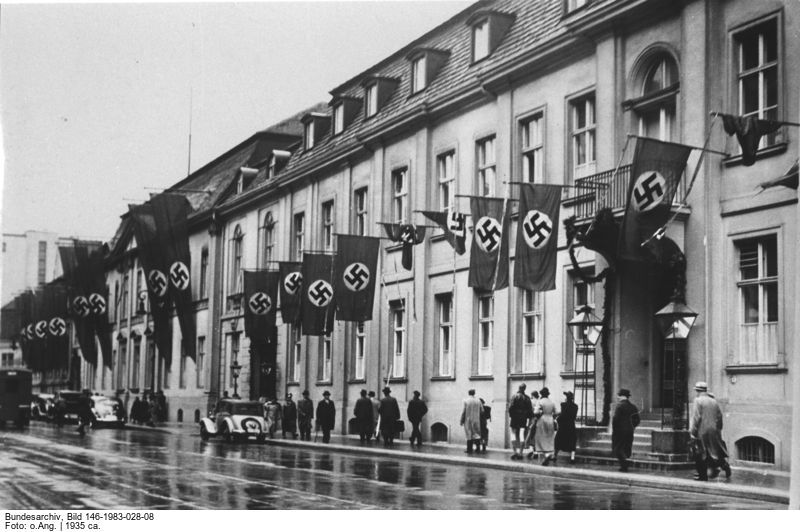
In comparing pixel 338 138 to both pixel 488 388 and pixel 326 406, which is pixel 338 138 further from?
pixel 488 388

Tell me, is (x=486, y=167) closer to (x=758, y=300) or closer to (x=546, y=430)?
(x=546, y=430)

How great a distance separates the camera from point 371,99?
40.4 meters

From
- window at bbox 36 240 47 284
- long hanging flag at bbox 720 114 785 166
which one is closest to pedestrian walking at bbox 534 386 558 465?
long hanging flag at bbox 720 114 785 166

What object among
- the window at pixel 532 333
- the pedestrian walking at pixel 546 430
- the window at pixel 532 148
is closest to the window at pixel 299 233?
the window at pixel 532 148

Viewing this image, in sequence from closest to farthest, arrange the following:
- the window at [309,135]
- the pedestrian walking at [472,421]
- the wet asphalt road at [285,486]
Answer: the wet asphalt road at [285,486] < the pedestrian walking at [472,421] < the window at [309,135]

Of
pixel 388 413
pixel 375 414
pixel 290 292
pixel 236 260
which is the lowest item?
pixel 375 414

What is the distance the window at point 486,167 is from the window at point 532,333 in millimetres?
3641

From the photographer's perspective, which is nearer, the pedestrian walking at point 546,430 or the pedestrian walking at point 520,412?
the pedestrian walking at point 546,430

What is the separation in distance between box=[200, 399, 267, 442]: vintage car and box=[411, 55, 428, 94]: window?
11.7 metres

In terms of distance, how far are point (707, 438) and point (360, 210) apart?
22.2 m

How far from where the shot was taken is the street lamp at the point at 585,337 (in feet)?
82.8

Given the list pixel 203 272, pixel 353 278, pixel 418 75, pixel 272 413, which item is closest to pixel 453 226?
pixel 353 278

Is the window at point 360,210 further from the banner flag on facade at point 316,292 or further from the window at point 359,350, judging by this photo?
the banner flag on facade at point 316,292

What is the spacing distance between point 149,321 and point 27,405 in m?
14.6
